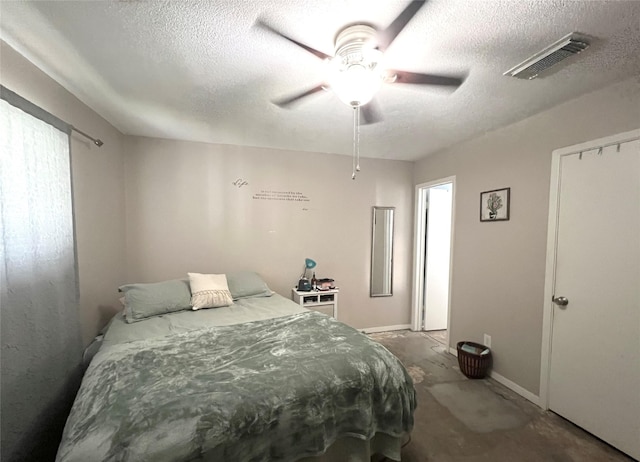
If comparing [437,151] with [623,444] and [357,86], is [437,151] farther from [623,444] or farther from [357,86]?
[623,444]

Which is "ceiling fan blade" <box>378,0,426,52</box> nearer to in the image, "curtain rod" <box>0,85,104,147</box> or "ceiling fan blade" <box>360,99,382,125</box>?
"ceiling fan blade" <box>360,99,382,125</box>

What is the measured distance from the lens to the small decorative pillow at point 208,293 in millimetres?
2508

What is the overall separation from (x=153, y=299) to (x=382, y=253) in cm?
273

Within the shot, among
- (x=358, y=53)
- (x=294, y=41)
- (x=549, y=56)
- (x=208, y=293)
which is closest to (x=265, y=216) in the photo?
(x=208, y=293)

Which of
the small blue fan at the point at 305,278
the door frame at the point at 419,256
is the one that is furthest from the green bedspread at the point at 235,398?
the door frame at the point at 419,256

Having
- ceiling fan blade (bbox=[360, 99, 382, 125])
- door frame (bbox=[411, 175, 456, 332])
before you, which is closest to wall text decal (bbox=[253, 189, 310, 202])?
ceiling fan blade (bbox=[360, 99, 382, 125])

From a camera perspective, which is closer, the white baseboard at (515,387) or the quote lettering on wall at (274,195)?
the white baseboard at (515,387)

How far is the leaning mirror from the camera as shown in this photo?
3818 mm

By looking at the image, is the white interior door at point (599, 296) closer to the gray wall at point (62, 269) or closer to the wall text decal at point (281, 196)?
the wall text decal at point (281, 196)

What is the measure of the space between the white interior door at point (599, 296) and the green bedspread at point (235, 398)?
1319 millimetres

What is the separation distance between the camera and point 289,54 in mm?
1506

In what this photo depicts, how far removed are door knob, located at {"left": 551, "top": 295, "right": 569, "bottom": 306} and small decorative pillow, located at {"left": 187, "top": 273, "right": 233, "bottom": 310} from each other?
2.68 metres

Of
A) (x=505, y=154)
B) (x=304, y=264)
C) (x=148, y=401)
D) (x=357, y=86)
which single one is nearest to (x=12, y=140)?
(x=148, y=401)

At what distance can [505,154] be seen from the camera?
2557mm
